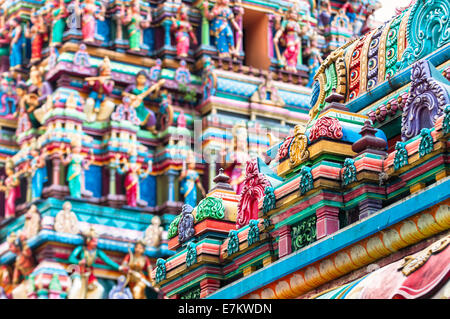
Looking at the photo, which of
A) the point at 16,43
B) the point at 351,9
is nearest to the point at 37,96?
the point at 16,43

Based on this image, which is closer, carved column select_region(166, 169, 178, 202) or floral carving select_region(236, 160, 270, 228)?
floral carving select_region(236, 160, 270, 228)

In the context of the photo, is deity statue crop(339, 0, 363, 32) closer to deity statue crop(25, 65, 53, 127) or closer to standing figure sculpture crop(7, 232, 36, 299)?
deity statue crop(25, 65, 53, 127)

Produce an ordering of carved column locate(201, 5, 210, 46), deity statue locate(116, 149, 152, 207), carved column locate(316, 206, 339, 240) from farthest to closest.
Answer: carved column locate(201, 5, 210, 46) < deity statue locate(116, 149, 152, 207) < carved column locate(316, 206, 339, 240)

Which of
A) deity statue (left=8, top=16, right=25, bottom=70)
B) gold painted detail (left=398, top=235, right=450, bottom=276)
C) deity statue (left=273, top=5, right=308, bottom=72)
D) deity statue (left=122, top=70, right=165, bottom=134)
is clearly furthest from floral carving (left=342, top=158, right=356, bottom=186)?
deity statue (left=8, top=16, right=25, bottom=70)

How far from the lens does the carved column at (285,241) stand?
87.4 feet

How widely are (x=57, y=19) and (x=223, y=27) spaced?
609cm

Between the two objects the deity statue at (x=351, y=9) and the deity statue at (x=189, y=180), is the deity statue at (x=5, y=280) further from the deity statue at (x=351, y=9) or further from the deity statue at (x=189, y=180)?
the deity statue at (x=351, y=9)

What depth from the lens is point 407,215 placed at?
915 inches

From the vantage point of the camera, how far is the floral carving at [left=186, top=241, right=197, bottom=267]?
29.5 meters

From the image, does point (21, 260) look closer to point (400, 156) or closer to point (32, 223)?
point (32, 223)

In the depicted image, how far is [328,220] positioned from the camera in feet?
84.1

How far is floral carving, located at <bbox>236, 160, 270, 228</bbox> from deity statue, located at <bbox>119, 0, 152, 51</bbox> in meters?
25.5

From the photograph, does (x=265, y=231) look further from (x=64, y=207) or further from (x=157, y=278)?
(x=64, y=207)

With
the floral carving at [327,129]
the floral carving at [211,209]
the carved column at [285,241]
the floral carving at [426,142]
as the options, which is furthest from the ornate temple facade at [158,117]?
the floral carving at [426,142]
